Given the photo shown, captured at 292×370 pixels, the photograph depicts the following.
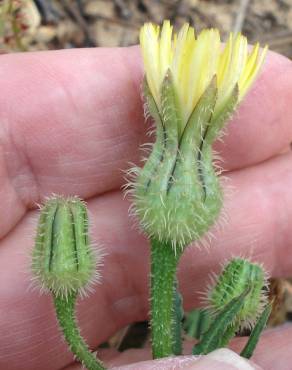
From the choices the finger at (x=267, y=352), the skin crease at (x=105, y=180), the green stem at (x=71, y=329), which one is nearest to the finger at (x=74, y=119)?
the skin crease at (x=105, y=180)

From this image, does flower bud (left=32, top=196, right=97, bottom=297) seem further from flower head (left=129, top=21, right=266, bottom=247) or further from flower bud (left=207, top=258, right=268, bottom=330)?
flower bud (left=207, top=258, right=268, bottom=330)

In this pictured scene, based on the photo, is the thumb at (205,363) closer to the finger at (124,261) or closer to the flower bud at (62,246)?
the flower bud at (62,246)

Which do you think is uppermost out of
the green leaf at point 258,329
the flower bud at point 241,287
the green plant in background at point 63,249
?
the green plant in background at point 63,249

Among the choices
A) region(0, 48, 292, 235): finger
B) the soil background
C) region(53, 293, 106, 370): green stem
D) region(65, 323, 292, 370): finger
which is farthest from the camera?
the soil background

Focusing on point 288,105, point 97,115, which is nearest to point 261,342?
point 288,105

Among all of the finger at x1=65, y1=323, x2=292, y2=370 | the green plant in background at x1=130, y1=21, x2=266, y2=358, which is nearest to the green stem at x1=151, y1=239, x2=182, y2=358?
the green plant in background at x1=130, y1=21, x2=266, y2=358

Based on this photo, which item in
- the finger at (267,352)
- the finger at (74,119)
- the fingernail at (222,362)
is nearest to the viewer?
the fingernail at (222,362)

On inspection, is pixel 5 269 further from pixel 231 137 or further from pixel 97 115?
pixel 231 137
